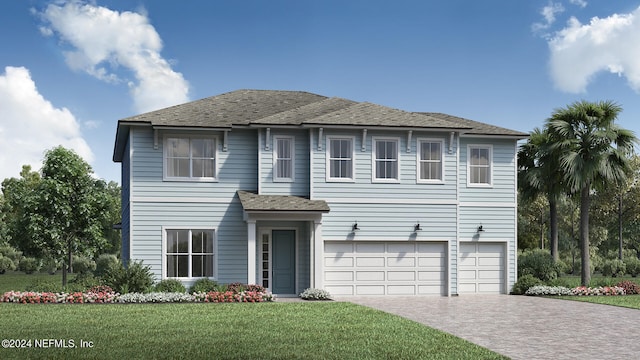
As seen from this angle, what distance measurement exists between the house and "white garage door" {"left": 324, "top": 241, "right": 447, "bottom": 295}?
4 cm

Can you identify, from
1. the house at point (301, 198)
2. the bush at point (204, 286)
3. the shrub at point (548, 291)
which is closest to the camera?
the bush at point (204, 286)

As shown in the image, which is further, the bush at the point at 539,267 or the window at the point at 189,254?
the bush at the point at 539,267

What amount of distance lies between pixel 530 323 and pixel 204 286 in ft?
35.5

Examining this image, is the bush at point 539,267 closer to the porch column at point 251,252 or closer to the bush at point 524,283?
the bush at point 524,283

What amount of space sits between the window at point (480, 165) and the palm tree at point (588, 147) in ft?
10.8

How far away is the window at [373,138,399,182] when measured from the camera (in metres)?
26.0

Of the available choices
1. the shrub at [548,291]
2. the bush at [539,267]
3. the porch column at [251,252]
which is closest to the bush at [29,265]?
the porch column at [251,252]

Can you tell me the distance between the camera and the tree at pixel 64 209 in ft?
101

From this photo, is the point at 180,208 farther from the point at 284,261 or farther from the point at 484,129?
the point at 484,129

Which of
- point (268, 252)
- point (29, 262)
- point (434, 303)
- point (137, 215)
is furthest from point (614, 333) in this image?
point (29, 262)

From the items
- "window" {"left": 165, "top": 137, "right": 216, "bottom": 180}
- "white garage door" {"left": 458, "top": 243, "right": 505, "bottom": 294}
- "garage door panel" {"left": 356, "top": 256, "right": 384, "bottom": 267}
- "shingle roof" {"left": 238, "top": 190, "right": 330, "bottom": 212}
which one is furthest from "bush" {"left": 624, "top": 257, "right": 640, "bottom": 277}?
"window" {"left": 165, "top": 137, "right": 216, "bottom": 180}

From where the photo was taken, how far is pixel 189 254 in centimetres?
2497

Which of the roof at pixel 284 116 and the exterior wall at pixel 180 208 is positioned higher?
the roof at pixel 284 116

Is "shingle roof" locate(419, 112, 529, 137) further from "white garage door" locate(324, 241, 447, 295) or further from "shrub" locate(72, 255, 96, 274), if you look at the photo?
"shrub" locate(72, 255, 96, 274)
